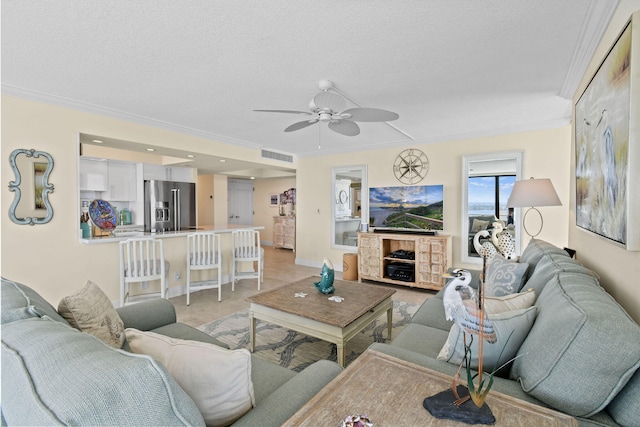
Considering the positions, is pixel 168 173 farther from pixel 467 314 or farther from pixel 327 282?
pixel 467 314

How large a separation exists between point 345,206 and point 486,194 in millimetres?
2596

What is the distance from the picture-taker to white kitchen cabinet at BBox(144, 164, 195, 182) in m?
5.90

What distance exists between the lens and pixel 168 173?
6180 millimetres

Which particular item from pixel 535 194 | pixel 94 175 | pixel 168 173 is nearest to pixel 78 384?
pixel 535 194

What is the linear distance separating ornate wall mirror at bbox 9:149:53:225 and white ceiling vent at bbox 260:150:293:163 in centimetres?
317

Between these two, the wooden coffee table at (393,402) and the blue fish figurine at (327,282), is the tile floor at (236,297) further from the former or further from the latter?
the wooden coffee table at (393,402)

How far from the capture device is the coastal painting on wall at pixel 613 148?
1261 millimetres

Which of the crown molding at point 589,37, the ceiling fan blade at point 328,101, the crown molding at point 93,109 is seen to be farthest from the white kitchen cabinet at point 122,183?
the crown molding at point 589,37

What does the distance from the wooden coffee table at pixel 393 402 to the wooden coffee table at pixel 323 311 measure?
101cm

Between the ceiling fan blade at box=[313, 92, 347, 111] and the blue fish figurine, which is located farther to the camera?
the blue fish figurine

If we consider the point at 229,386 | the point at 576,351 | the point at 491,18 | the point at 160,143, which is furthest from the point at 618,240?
the point at 160,143

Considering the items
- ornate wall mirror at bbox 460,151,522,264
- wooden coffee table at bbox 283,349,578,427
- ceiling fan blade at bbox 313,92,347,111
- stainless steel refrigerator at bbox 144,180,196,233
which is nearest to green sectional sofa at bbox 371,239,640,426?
wooden coffee table at bbox 283,349,578,427

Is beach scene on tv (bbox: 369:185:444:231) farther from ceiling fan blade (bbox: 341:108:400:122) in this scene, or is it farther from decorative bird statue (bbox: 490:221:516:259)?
ceiling fan blade (bbox: 341:108:400:122)

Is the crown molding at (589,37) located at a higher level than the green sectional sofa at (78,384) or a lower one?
higher
